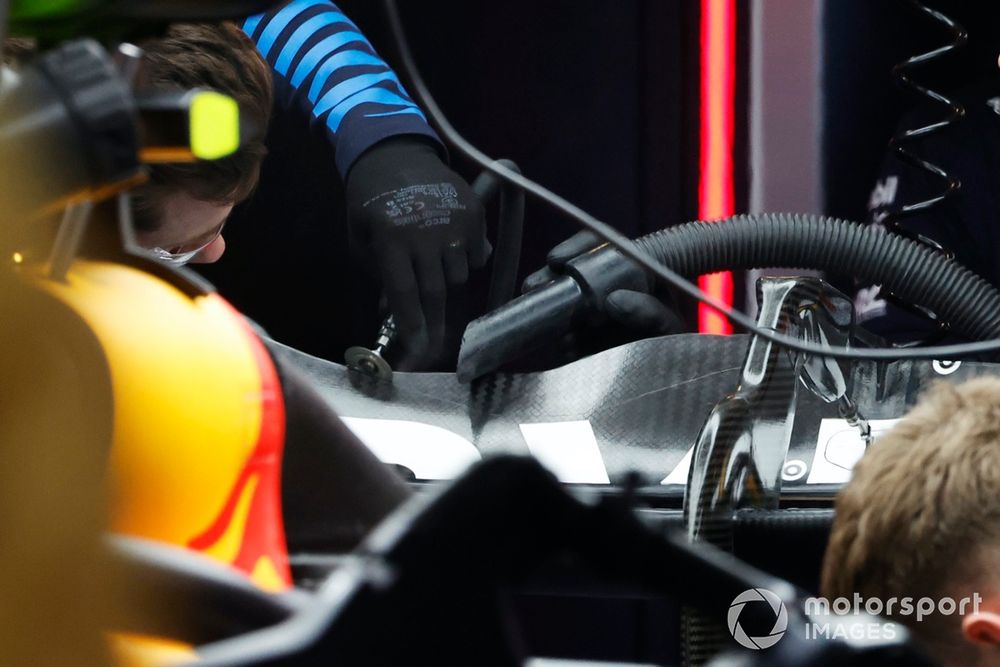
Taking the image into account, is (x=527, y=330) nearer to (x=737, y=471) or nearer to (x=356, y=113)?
(x=737, y=471)

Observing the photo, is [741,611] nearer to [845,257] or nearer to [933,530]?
[933,530]

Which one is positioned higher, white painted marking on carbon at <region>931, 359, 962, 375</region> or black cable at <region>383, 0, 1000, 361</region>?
black cable at <region>383, 0, 1000, 361</region>

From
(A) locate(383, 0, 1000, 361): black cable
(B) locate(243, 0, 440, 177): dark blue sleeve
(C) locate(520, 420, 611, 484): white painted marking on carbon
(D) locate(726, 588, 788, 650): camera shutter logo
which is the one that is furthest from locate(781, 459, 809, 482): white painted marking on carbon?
(B) locate(243, 0, 440, 177): dark blue sleeve

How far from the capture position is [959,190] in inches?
68.6

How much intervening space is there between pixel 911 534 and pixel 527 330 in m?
0.42

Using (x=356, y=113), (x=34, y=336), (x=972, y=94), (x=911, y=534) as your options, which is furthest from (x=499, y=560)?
(x=972, y=94)

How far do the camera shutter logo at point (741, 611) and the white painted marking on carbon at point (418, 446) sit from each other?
60cm

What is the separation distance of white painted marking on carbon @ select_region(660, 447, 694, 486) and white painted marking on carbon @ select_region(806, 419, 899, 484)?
4.0 inches

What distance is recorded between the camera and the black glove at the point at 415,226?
4.37 ft

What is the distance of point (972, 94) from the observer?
6.24 feet

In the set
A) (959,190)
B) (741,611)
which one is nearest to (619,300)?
(741,611)

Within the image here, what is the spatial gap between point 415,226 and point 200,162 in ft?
1.42

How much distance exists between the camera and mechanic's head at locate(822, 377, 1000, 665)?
0.77m

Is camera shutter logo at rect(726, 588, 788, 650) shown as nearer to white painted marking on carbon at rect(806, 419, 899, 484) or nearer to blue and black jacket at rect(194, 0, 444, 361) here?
white painted marking on carbon at rect(806, 419, 899, 484)
